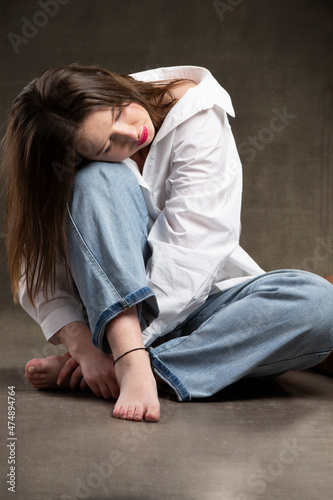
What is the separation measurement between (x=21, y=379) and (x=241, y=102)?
1.94 metres

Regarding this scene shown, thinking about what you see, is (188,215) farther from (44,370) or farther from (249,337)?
(44,370)

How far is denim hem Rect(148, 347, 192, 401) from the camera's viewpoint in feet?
4.45

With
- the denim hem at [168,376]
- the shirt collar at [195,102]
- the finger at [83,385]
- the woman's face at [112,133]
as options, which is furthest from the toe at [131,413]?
→ the shirt collar at [195,102]

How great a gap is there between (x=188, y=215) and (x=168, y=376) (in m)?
0.35

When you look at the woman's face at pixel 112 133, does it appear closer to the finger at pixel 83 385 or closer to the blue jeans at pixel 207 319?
the blue jeans at pixel 207 319

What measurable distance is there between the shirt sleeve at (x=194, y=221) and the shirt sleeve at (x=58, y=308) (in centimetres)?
19

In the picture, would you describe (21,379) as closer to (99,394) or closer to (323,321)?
(99,394)

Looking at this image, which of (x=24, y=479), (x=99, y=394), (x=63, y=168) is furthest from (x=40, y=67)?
(x=24, y=479)

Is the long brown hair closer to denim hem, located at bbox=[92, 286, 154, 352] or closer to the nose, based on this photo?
the nose

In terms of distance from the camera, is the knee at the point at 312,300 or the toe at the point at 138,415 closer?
the toe at the point at 138,415

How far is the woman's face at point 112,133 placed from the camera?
1382 mm

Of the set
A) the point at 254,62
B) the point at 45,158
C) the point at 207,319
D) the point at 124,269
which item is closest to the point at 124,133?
the point at 45,158

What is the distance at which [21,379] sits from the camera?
160 cm

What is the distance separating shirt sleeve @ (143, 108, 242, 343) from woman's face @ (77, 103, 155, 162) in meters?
0.14
